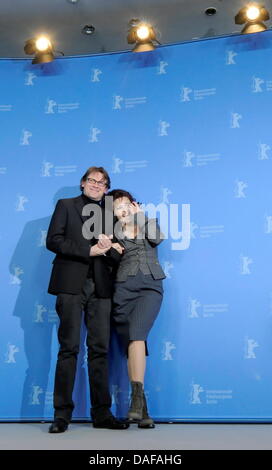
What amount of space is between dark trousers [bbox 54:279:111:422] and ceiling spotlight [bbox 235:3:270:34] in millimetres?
2253

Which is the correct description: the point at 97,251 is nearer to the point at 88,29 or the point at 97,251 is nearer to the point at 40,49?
the point at 40,49

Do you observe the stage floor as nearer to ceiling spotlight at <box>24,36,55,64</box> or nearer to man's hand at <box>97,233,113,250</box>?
man's hand at <box>97,233,113,250</box>

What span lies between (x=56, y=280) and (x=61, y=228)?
338 millimetres

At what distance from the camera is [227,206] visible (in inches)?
166

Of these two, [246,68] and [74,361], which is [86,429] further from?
[246,68]

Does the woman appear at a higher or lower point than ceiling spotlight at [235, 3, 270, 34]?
lower

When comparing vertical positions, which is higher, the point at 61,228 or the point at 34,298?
the point at 61,228

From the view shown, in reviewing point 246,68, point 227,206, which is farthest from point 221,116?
point 227,206

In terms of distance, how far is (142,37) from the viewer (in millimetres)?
4484

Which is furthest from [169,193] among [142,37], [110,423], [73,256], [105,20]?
[110,423]

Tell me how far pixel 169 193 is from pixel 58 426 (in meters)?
1.85

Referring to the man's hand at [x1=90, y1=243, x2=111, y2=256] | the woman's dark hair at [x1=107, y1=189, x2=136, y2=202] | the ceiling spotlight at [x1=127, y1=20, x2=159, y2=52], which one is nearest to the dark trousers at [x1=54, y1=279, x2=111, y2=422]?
the man's hand at [x1=90, y1=243, x2=111, y2=256]

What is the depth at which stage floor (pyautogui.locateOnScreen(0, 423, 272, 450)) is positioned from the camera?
2.82 metres

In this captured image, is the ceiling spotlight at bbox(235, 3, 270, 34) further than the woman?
Yes
